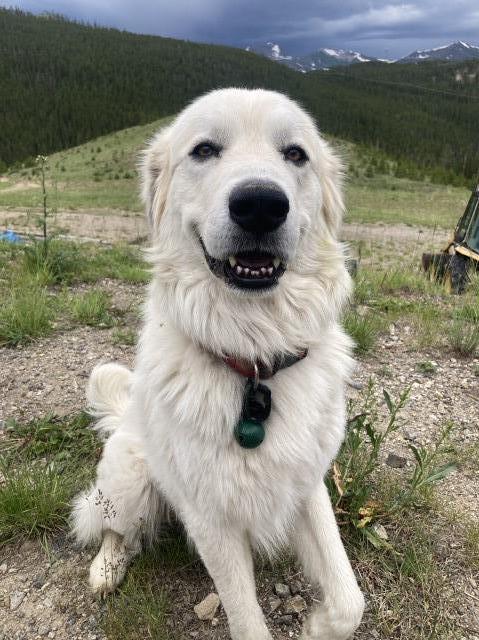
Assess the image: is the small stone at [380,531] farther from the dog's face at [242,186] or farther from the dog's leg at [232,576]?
→ the dog's face at [242,186]

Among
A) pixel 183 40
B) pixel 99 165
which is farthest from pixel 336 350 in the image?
pixel 183 40

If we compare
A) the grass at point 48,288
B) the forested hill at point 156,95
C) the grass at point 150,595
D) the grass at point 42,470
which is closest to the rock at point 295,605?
the grass at point 150,595

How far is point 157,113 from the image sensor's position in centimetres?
6150

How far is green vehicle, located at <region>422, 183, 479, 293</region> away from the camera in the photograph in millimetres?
7418

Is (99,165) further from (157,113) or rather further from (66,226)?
(157,113)

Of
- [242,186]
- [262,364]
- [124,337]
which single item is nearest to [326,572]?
[262,364]

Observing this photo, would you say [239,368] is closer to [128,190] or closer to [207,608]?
[207,608]

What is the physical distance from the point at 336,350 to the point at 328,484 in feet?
2.37

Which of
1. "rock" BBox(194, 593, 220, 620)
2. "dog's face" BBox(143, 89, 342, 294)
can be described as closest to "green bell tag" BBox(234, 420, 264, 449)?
"dog's face" BBox(143, 89, 342, 294)

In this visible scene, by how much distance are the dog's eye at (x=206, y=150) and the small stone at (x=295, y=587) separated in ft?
6.08

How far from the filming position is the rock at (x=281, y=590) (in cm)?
202

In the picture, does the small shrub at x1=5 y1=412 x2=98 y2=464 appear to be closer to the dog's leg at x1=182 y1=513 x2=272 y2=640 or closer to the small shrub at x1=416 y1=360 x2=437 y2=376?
the dog's leg at x1=182 y1=513 x2=272 y2=640

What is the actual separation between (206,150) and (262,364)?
3.08 feet

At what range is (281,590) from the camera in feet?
6.66
